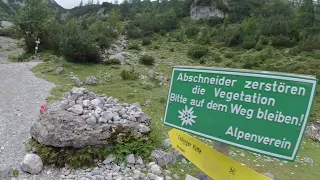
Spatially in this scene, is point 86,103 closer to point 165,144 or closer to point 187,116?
point 165,144

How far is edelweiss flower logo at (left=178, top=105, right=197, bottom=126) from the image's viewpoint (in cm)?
260

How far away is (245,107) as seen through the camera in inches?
86.9

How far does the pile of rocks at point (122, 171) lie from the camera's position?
17.4 feet

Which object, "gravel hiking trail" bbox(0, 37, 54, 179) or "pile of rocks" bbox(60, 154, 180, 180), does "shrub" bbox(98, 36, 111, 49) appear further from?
"pile of rocks" bbox(60, 154, 180, 180)

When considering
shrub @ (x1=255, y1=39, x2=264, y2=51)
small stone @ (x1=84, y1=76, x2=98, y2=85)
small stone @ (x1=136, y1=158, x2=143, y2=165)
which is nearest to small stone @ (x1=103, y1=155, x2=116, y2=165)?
small stone @ (x1=136, y1=158, x2=143, y2=165)

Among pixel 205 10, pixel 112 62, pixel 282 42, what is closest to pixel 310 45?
pixel 282 42

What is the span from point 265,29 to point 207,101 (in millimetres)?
37417

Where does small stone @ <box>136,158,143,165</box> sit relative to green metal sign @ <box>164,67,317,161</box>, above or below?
below

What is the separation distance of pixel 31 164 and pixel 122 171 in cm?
197

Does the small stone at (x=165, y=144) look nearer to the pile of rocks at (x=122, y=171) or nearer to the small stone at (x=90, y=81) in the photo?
the pile of rocks at (x=122, y=171)

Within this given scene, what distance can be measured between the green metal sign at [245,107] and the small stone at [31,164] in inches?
160

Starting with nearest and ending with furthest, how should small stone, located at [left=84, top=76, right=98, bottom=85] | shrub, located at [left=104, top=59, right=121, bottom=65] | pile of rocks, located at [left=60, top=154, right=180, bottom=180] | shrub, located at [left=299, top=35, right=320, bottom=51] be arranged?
pile of rocks, located at [left=60, top=154, right=180, bottom=180] → small stone, located at [left=84, top=76, right=98, bottom=85] → shrub, located at [left=104, top=59, right=121, bottom=65] → shrub, located at [left=299, top=35, right=320, bottom=51]

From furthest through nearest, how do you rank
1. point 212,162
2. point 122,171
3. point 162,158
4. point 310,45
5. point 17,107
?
point 310,45, point 17,107, point 162,158, point 122,171, point 212,162

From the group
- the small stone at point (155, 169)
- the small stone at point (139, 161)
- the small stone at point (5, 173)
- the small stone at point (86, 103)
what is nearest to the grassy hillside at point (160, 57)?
the small stone at point (155, 169)
